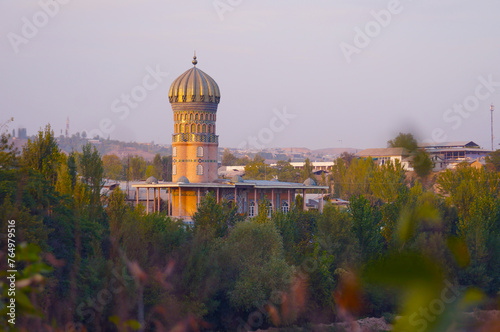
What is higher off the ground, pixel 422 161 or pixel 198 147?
pixel 198 147

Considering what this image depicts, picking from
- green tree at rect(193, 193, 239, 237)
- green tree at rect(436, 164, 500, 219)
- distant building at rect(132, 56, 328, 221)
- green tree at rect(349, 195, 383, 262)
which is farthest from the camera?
distant building at rect(132, 56, 328, 221)

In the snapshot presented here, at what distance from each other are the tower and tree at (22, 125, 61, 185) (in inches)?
610

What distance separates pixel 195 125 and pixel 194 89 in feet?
7.99

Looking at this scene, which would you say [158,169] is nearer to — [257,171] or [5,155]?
[257,171]

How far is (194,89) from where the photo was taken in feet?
132

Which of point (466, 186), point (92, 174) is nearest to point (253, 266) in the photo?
point (92, 174)

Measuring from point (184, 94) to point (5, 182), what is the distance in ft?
69.8

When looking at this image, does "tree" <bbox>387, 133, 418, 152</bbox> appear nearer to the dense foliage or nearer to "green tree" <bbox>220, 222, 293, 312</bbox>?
the dense foliage

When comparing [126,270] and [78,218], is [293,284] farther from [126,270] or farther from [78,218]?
[78,218]

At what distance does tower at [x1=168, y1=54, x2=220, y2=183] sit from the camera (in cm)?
4044

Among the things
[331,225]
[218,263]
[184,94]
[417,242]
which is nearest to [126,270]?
[218,263]

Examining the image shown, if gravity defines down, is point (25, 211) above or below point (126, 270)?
above

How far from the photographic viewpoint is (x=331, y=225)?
30266 millimetres

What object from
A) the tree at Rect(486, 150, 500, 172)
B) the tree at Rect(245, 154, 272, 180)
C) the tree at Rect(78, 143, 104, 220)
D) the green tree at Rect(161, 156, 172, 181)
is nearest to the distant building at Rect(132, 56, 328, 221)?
the tree at Rect(78, 143, 104, 220)
